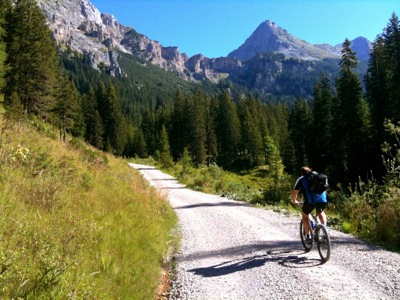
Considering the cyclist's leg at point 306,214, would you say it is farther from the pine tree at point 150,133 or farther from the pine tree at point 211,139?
the pine tree at point 150,133

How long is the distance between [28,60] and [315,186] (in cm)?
4255

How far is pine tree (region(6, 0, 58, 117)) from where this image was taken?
38938mm

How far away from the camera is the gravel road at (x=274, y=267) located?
5410mm

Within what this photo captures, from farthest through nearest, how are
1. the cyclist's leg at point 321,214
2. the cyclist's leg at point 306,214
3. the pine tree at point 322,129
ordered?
the pine tree at point 322,129, the cyclist's leg at point 306,214, the cyclist's leg at point 321,214

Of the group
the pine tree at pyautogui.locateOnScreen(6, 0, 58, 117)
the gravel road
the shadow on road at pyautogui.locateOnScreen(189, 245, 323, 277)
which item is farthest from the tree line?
the shadow on road at pyautogui.locateOnScreen(189, 245, 323, 277)

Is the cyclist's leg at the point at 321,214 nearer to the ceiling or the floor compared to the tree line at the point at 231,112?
nearer to the floor

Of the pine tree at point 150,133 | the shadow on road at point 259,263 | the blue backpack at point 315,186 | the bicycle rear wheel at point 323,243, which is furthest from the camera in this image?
the pine tree at point 150,133

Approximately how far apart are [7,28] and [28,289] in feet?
152

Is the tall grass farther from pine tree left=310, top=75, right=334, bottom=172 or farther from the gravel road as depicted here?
pine tree left=310, top=75, right=334, bottom=172

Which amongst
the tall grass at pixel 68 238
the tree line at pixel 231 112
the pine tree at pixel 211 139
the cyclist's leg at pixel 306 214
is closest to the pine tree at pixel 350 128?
the tree line at pixel 231 112

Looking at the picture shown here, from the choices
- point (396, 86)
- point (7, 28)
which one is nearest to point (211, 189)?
point (396, 86)

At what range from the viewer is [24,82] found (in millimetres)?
40219

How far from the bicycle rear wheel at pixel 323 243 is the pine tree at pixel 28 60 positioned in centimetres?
4089

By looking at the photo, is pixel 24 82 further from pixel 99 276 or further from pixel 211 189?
pixel 99 276
